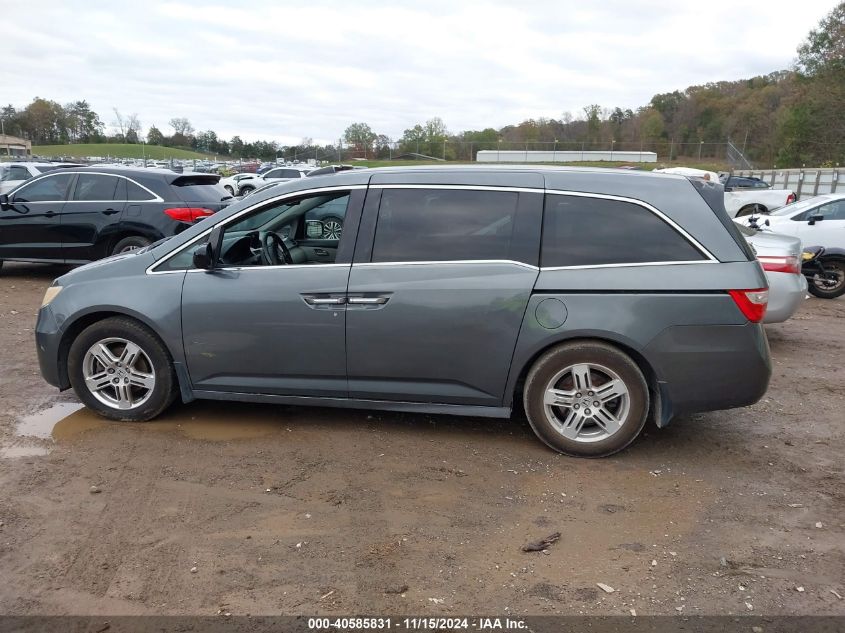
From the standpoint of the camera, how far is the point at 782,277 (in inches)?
260

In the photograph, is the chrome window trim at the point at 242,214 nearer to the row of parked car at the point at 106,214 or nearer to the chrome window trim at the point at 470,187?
the chrome window trim at the point at 470,187

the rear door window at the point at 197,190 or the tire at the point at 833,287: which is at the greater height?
the rear door window at the point at 197,190

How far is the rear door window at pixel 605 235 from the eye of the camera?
4109 mm

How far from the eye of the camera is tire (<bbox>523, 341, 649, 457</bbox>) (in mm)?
4121

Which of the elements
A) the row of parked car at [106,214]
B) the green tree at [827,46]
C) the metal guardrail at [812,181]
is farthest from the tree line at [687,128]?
the row of parked car at [106,214]

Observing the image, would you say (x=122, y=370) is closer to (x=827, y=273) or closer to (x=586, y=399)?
(x=586, y=399)

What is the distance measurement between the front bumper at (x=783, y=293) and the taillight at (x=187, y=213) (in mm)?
7207

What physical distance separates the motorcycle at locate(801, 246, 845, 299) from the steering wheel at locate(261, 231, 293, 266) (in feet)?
27.4

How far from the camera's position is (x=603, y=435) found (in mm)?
4246

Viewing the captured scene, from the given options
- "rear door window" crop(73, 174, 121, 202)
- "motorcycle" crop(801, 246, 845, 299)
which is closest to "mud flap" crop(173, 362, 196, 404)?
"rear door window" crop(73, 174, 121, 202)

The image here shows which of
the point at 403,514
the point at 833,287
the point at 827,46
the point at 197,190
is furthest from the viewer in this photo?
the point at 827,46

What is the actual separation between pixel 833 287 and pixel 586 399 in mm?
7941

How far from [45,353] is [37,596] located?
2395 mm

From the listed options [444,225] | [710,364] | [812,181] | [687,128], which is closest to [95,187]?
[444,225]
